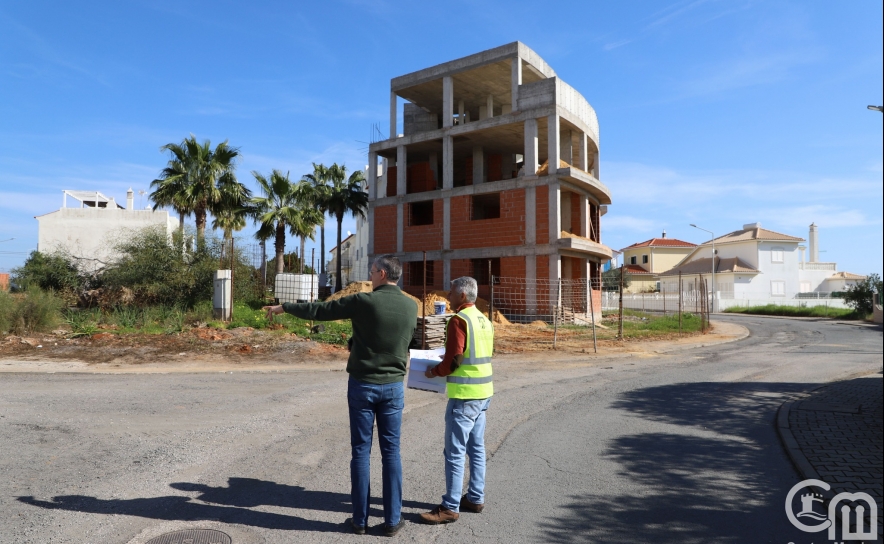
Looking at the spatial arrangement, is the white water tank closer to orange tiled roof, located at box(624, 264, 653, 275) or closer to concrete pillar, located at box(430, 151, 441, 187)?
concrete pillar, located at box(430, 151, 441, 187)

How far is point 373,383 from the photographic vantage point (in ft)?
13.1

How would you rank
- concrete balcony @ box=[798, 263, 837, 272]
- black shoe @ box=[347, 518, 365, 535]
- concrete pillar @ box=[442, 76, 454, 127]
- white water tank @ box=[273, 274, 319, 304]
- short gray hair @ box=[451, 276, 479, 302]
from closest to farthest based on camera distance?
black shoe @ box=[347, 518, 365, 535]
short gray hair @ box=[451, 276, 479, 302]
white water tank @ box=[273, 274, 319, 304]
concrete pillar @ box=[442, 76, 454, 127]
concrete balcony @ box=[798, 263, 837, 272]

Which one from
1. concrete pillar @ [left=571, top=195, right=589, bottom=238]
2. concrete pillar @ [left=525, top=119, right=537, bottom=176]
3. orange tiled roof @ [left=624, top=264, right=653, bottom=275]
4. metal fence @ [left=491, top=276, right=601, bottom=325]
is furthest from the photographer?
orange tiled roof @ [left=624, top=264, right=653, bottom=275]

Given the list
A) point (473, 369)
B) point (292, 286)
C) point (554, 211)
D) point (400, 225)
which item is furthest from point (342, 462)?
point (400, 225)

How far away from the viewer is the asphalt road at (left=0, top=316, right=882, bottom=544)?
4.05 m

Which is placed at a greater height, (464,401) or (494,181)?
(494,181)

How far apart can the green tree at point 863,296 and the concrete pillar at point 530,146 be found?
78.4 feet

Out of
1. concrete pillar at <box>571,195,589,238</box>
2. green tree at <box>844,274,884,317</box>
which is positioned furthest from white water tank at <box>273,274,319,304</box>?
green tree at <box>844,274,884,317</box>

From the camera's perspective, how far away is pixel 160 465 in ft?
17.7

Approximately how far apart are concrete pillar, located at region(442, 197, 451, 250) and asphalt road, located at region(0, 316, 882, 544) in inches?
814

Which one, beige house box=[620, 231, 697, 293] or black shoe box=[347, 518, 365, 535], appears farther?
beige house box=[620, 231, 697, 293]

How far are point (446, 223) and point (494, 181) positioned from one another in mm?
3499

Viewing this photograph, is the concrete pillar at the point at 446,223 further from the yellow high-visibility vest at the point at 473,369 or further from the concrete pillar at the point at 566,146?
the yellow high-visibility vest at the point at 473,369

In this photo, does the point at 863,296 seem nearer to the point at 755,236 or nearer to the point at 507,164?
the point at 755,236
